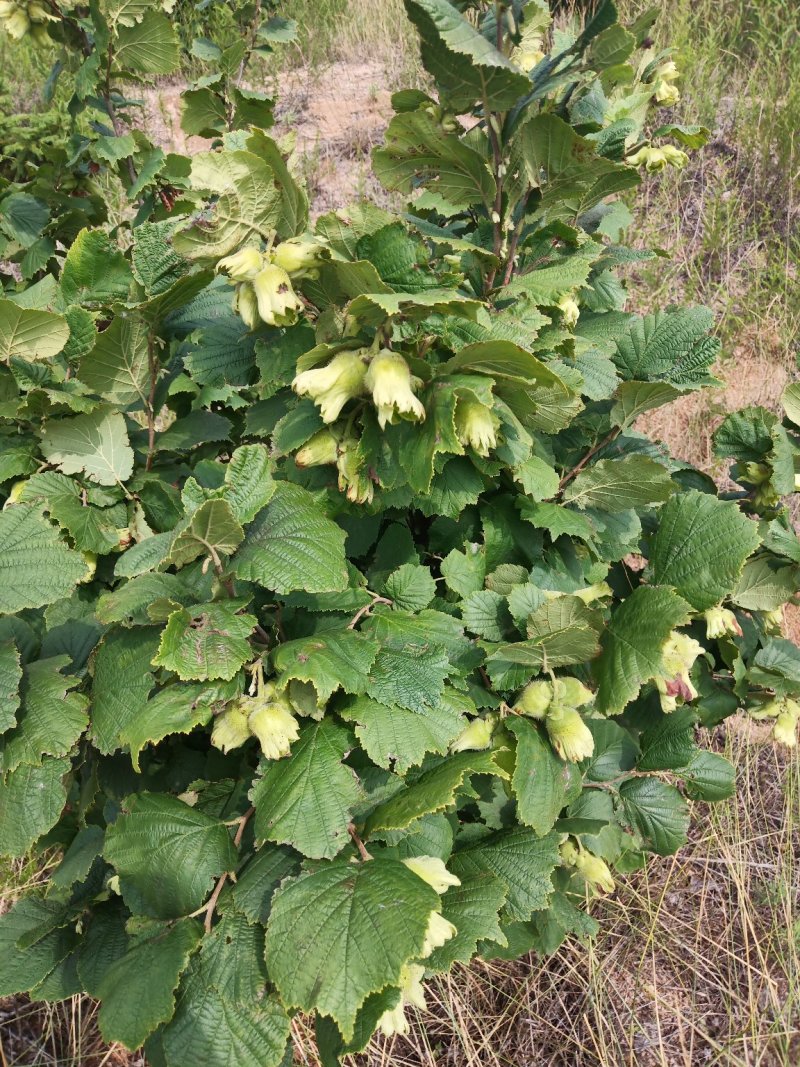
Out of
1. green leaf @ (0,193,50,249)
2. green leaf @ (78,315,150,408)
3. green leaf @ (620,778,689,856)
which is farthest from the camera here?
green leaf @ (0,193,50,249)

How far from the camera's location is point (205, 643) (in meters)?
1.09

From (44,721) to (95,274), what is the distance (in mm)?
891

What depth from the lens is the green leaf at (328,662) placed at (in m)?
1.13

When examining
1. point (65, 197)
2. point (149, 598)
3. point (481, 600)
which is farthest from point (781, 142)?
point (149, 598)

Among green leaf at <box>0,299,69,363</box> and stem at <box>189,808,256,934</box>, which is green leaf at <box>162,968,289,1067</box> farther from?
green leaf at <box>0,299,69,363</box>

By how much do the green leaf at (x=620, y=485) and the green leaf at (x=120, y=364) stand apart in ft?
2.96

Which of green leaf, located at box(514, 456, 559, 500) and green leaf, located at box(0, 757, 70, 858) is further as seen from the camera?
green leaf, located at box(514, 456, 559, 500)

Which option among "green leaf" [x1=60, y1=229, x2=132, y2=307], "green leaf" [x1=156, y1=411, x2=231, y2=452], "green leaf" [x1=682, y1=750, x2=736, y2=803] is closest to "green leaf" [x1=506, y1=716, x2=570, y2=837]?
"green leaf" [x1=682, y1=750, x2=736, y2=803]

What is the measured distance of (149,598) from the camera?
1.20 metres

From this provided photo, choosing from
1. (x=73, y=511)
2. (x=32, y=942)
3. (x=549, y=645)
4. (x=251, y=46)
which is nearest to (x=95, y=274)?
(x=73, y=511)

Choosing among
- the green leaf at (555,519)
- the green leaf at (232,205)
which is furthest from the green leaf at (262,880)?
the green leaf at (232,205)

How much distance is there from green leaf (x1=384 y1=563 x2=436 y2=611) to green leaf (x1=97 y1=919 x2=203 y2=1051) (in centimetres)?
64

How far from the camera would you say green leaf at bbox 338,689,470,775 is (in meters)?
1.20

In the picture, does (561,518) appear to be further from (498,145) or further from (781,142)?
(781,142)
